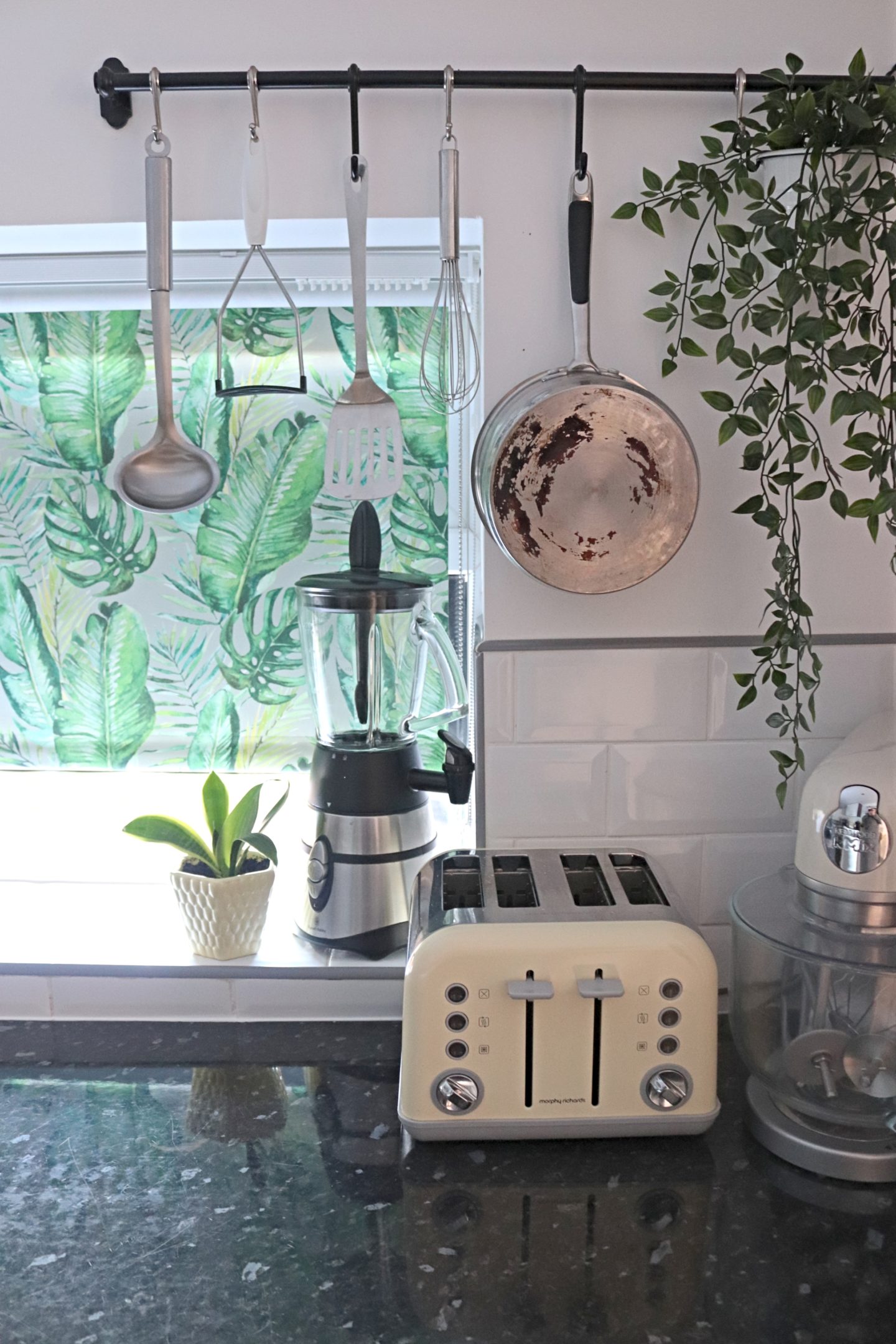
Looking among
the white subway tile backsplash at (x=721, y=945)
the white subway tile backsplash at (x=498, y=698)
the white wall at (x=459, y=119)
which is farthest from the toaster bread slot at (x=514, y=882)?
the white wall at (x=459, y=119)

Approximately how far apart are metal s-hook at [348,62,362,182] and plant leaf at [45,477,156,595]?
55 cm

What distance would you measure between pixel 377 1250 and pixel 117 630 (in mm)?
848

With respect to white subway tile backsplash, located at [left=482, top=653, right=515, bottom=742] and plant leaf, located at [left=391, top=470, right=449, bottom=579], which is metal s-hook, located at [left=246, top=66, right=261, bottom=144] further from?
white subway tile backsplash, located at [left=482, top=653, right=515, bottom=742]

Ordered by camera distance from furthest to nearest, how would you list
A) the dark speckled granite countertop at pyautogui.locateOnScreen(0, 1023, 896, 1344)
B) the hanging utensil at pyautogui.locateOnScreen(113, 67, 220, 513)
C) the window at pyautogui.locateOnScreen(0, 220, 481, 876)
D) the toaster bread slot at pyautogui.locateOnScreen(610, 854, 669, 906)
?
the window at pyautogui.locateOnScreen(0, 220, 481, 876)
the hanging utensil at pyautogui.locateOnScreen(113, 67, 220, 513)
the toaster bread slot at pyautogui.locateOnScreen(610, 854, 669, 906)
the dark speckled granite countertop at pyautogui.locateOnScreen(0, 1023, 896, 1344)

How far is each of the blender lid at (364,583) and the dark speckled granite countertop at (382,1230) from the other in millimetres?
470

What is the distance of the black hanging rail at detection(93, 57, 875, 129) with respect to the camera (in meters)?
0.98

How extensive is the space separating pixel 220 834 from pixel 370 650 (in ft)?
0.83

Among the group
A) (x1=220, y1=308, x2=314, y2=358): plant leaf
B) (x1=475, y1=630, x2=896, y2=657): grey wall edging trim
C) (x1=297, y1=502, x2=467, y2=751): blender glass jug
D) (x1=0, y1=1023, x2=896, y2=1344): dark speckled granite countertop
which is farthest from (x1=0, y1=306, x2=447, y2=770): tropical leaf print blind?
(x1=0, y1=1023, x2=896, y2=1344): dark speckled granite countertop

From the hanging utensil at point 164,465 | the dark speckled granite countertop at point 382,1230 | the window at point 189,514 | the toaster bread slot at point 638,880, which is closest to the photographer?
the dark speckled granite countertop at point 382,1230

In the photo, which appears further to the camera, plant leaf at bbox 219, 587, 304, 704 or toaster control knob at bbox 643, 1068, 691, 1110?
plant leaf at bbox 219, 587, 304, 704

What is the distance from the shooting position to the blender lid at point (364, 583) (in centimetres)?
111

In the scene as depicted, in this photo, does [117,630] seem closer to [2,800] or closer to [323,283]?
[2,800]

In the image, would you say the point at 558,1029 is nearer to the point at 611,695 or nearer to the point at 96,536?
the point at 611,695

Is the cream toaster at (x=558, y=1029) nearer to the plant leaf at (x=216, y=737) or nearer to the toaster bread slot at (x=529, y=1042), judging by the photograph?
the toaster bread slot at (x=529, y=1042)
